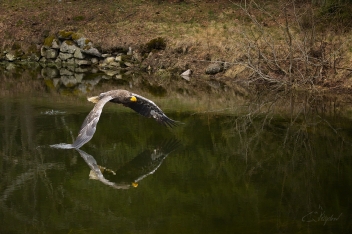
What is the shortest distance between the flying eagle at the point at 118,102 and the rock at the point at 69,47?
1417cm

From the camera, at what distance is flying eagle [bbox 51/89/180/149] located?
8.31 meters

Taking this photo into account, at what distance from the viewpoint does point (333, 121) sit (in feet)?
37.0

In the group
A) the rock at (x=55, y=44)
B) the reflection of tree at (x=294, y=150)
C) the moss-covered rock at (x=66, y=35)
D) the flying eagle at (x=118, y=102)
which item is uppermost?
the flying eagle at (x=118, y=102)

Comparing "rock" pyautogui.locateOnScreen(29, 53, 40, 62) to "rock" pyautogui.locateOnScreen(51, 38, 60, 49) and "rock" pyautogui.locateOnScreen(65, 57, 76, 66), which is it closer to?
"rock" pyautogui.locateOnScreen(51, 38, 60, 49)

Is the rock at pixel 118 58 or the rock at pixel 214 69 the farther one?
the rock at pixel 118 58

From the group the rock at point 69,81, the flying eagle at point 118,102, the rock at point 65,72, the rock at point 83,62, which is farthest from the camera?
the rock at point 83,62

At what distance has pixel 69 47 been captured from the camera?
2402 centimetres

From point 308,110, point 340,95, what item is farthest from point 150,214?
point 340,95

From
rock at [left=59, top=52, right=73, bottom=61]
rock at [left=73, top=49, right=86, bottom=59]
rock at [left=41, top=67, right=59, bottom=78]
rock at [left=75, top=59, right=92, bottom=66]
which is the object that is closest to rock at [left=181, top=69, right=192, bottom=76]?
rock at [left=41, top=67, right=59, bottom=78]

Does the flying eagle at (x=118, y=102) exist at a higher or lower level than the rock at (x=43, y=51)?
higher

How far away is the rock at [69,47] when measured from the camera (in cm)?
2395

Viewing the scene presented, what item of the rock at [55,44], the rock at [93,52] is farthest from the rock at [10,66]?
the rock at [93,52]

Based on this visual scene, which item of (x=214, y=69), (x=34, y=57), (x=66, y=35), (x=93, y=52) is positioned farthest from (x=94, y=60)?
(x=214, y=69)

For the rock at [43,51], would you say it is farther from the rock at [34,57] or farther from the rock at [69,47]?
the rock at [69,47]
